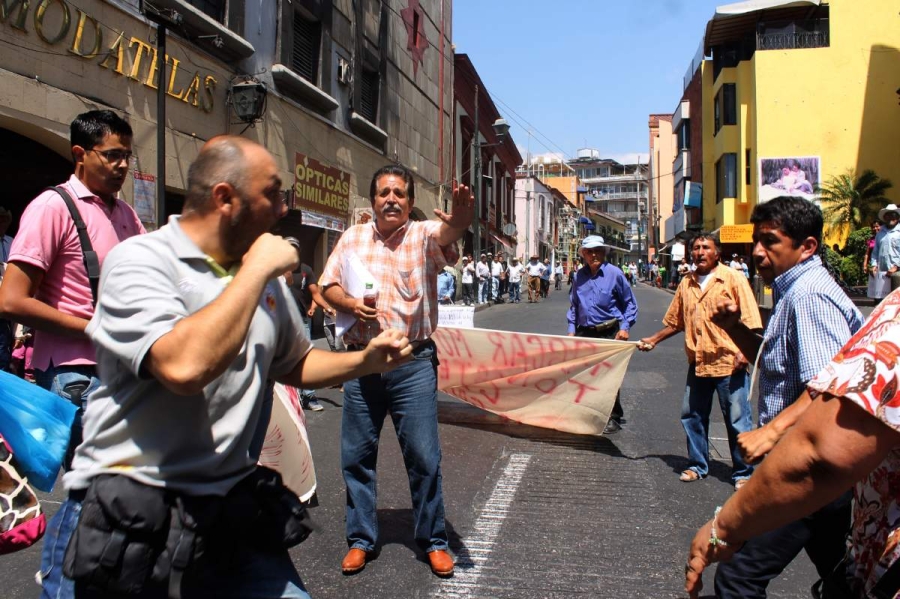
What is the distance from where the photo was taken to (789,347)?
296 cm

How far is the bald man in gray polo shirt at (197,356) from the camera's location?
1671mm

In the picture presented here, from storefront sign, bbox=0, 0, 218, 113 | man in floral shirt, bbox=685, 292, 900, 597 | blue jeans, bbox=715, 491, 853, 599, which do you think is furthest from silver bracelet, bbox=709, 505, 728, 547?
storefront sign, bbox=0, 0, 218, 113

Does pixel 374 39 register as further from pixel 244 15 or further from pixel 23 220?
pixel 23 220

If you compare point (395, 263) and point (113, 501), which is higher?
point (395, 263)

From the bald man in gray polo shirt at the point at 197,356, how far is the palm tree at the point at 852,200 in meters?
33.5

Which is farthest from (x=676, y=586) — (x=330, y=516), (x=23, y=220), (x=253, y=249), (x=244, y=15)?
(x=244, y=15)

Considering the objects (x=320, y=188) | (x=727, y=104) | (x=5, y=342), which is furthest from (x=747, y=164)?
(x=5, y=342)

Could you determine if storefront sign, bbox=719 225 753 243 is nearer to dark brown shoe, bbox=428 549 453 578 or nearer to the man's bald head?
dark brown shoe, bbox=428 549 453 578

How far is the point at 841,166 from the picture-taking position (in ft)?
110

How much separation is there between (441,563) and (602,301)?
3899mm

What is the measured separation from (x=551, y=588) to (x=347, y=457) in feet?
3.86

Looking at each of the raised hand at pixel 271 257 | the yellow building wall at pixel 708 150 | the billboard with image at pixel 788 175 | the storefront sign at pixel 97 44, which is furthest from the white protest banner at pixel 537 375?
the yellow building wall at pixel 708 150

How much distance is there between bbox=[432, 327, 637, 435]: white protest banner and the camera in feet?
21.4

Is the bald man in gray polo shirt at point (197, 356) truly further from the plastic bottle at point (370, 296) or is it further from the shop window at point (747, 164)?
the shop window at point (747, 164)
